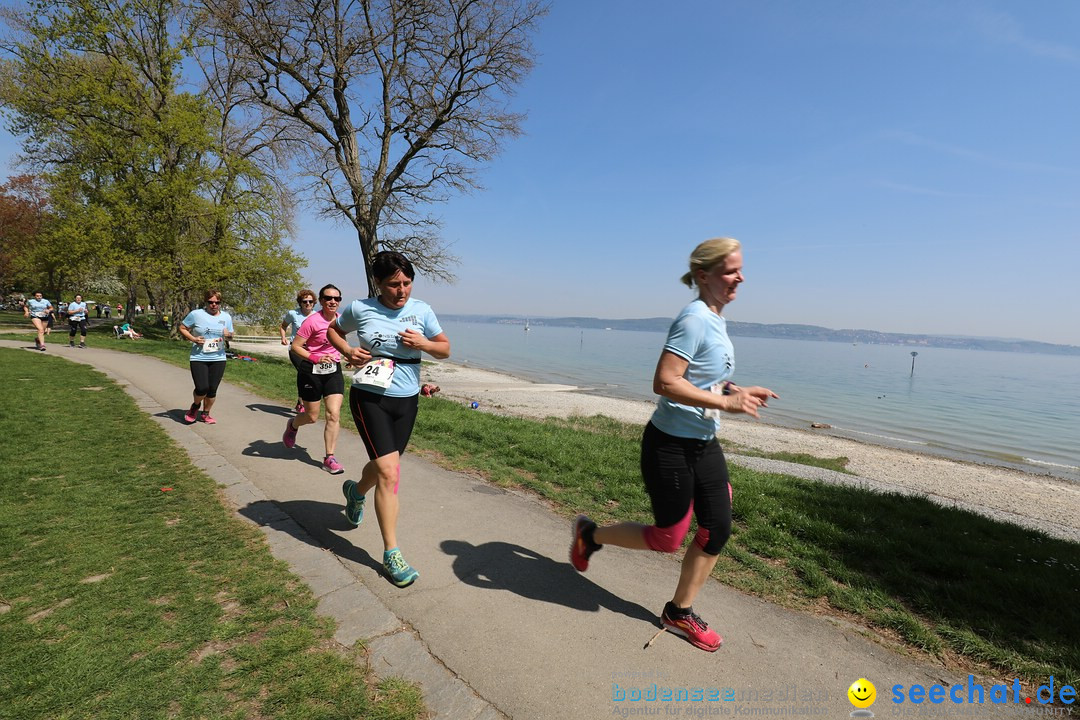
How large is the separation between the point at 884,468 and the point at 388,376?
15.4 meters

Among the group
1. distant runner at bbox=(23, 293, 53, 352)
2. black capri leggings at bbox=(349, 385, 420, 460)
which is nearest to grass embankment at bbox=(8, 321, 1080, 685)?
black capri leggings at bbox=(349, 385, 420, 460)

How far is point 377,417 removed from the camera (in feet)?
10.7

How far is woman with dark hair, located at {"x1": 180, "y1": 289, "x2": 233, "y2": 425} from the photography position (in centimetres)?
718

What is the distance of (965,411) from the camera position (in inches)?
1139

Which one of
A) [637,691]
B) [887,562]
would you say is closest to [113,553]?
[637,691]

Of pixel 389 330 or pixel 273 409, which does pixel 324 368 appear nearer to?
pixel 389 330

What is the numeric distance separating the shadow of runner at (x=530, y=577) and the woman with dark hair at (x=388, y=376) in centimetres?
48

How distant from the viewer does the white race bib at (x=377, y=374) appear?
3.20m

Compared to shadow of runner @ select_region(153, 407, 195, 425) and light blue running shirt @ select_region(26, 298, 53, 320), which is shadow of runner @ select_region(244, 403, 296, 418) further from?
light blue running shirt @ select_region(26, 298, 53, 320)

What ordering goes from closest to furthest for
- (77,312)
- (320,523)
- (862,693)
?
(862,693) → (320,523) → (77,312)

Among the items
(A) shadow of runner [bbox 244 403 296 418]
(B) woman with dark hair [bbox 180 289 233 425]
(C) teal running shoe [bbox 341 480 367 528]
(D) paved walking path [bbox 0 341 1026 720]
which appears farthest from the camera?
(A) shadow of runner [bbox 244 403 296 418]

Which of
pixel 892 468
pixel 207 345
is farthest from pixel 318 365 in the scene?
pixel 892 468

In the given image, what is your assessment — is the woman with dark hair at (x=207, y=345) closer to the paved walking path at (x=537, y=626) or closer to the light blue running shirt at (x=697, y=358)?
the paved walking path at (x=537, y=626)

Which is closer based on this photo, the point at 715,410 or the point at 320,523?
the point at 715,410
